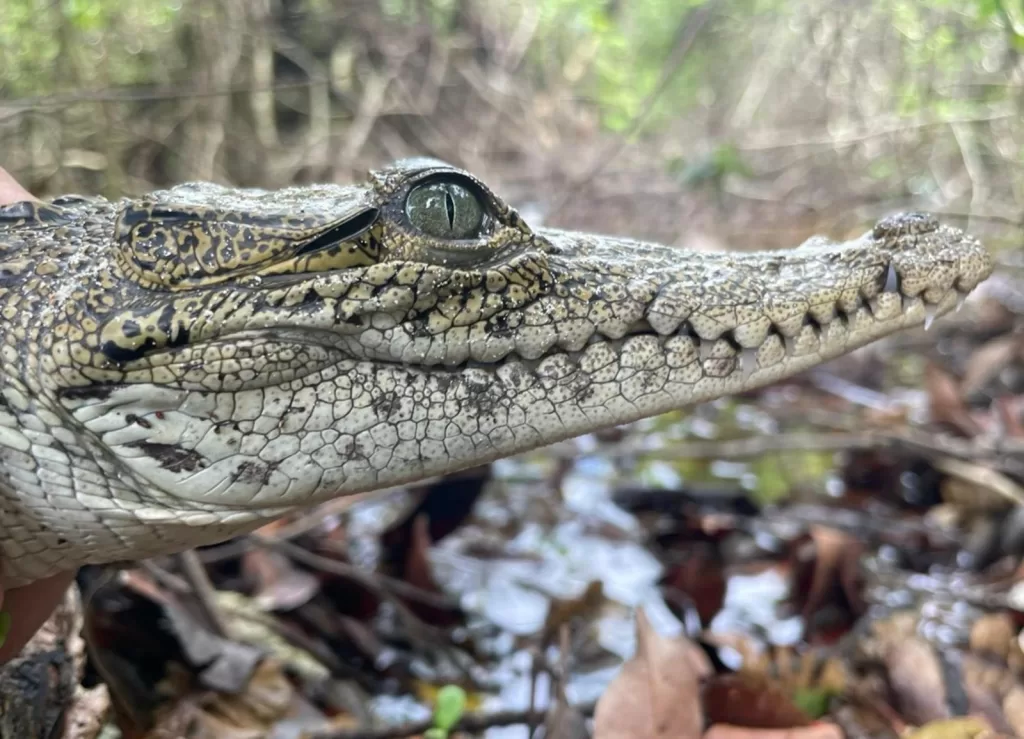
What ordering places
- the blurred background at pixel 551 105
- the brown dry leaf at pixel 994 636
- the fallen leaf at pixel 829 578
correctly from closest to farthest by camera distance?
the brown dry leaf at pixel 994 636, the fallen leaf at pixel 829 578, the blurred background at pixel 551 105

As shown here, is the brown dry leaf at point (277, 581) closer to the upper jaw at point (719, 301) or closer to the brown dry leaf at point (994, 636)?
the upper jaw at point (719, 301)

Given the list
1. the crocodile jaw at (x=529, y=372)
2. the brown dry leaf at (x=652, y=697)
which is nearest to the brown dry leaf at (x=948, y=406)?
the crocodile jaw at (x=529, y=372)

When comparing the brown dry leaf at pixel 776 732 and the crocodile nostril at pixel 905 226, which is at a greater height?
the crocodile nostril at pixel 905 226

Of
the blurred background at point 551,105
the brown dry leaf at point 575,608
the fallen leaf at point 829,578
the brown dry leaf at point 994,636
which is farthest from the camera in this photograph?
the blurred background at point 551,105

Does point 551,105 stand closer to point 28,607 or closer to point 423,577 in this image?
point 423,577

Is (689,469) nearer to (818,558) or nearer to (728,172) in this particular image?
(818,558)

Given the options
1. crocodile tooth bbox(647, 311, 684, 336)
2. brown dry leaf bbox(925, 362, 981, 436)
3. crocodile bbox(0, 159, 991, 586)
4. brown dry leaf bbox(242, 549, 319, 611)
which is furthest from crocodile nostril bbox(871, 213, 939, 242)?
brown dry leaf bbox(925, 362, 981, 436)

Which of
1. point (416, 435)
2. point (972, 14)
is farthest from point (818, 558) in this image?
point (972, 14)

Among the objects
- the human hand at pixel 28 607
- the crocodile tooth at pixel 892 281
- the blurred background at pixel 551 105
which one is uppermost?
the blurred background at pixel 551 105
